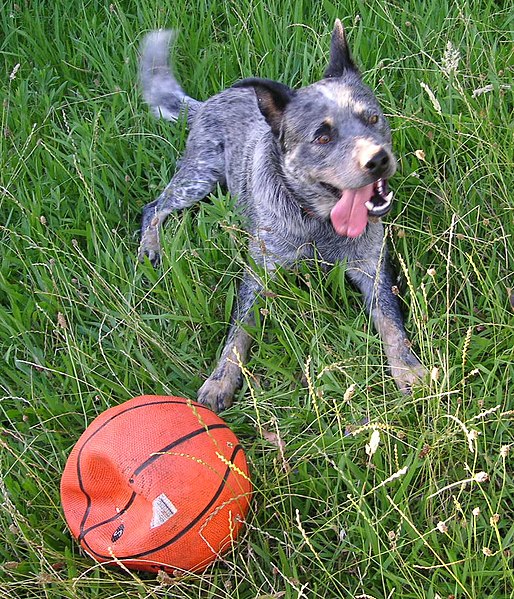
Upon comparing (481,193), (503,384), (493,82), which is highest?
(493,82)

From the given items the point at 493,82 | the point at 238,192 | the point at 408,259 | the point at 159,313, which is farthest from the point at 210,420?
the point at 493,82

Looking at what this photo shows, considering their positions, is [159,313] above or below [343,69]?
below

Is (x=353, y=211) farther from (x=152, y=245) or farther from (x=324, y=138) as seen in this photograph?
(x=152, y=245)

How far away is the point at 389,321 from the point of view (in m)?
3.53

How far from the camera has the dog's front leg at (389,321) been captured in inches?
132

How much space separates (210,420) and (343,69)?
5.93 feet

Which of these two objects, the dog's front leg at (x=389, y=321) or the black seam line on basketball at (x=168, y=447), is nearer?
the black seam line on basketball at (x=168, y=447)

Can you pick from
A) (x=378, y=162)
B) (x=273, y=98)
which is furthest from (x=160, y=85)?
(x=378, y=162)

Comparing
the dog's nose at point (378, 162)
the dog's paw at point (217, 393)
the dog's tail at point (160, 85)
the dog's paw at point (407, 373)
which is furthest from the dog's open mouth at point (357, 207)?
the dog's tail at point (160, 85)

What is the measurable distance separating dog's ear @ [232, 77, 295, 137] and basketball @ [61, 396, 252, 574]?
1.47 metres

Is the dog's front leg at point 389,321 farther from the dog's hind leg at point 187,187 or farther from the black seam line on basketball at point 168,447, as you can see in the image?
the dog's hind leg at point 187,187

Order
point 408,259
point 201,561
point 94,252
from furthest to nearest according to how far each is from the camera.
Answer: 1. point 94,252
2. point 408,259
3. point 201,561

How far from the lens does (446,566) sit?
8.09 feet

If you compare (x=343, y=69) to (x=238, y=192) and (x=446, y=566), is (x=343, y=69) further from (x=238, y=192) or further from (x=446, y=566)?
(x=446, y=566)
